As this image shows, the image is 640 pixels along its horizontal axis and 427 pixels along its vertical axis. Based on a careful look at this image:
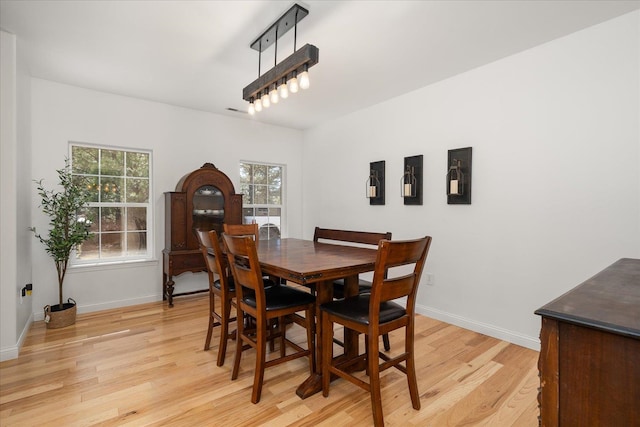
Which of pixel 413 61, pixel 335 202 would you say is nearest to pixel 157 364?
pixel 335 202

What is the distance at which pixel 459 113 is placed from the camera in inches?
123

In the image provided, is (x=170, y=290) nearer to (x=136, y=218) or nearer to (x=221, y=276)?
(x=136, y=218)

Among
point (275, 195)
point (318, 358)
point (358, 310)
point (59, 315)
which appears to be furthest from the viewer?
point (275, 195)

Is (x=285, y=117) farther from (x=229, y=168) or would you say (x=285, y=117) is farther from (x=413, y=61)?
(x=413, y=61)

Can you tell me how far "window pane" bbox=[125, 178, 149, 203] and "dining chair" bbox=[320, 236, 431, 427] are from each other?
313 cm

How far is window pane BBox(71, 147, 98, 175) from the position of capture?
3.51 m

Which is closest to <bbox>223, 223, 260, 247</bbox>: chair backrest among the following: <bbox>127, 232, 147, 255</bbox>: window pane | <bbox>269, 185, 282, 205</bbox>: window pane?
<bbox>127, 232, 147, 255</bbox>: window pane

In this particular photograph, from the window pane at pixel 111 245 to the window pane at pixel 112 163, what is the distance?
0.74 meters

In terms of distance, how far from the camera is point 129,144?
12.3 feet

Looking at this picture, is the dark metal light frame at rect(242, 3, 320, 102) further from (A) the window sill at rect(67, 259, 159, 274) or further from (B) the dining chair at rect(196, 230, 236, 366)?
(A) the window sill at rect(67, 259, 159, 274)

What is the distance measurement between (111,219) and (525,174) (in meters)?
4.39

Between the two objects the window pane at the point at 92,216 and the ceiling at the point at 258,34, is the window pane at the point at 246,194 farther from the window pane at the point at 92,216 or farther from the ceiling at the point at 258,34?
the window pane at the point at 92,216

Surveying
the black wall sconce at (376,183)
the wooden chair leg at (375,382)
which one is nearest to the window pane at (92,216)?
the black wall sconce at (376,183)

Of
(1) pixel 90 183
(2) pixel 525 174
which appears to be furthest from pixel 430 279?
(1) pixel 90 183
